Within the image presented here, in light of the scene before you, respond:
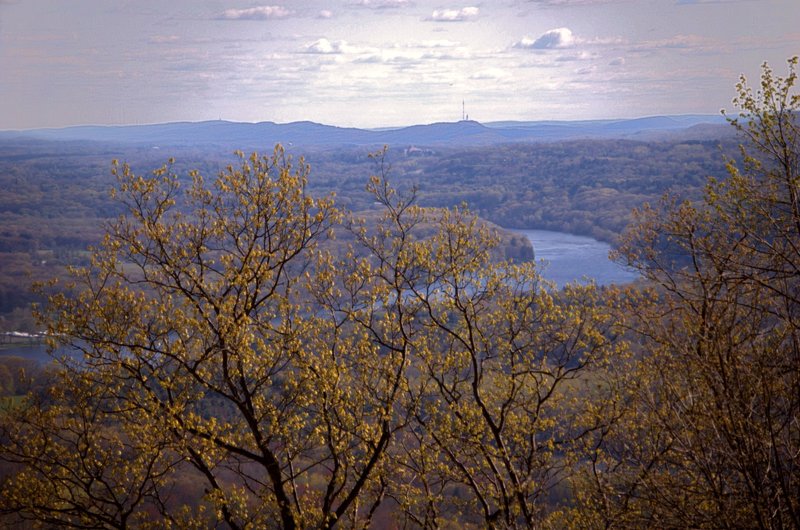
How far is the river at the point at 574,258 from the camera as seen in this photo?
6034 centimetres

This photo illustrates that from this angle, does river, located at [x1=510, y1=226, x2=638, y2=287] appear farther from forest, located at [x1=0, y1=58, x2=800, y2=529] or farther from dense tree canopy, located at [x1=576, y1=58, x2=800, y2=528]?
dense tree canopy, located at [x1=576, y1=58, x2=800, y2=528]

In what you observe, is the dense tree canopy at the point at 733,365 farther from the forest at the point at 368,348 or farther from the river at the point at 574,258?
the river at the point at 574,258

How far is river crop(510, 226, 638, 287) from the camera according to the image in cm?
6034

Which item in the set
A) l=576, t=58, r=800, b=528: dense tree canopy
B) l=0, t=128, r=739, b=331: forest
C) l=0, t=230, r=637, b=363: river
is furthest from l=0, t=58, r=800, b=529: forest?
l=0, t=128, r=739, b=331: forest

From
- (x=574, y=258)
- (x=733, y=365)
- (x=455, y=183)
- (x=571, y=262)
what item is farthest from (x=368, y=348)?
(x=455, y=183)

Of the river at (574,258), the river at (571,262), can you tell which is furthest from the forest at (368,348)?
the river at (574,258)

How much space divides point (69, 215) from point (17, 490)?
9416cm

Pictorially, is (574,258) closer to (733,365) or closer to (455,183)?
(455,183)

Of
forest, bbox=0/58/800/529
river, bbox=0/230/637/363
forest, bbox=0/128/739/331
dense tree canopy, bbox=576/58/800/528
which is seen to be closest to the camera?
dense tree canopy, bbox=576/58/800/528

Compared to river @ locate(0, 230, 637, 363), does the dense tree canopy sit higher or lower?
higher

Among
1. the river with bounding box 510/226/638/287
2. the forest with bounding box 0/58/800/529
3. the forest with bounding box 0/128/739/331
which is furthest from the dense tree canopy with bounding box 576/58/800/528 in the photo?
the forest with bounding box 0/128/739/331

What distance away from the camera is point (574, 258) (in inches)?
2859

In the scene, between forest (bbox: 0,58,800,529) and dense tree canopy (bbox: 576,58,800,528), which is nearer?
dense tree canopy (bbox: 576,58,800,528)

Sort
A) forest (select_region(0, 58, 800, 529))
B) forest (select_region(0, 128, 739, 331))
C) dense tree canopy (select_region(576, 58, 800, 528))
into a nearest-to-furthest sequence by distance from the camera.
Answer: dense tree canopy (select_region(576, 58, 800, 528)), forest (select_region(0, 58, 800, 529)), forest (select_region(0, 128, 739, 331))
